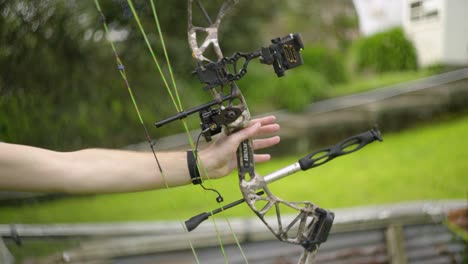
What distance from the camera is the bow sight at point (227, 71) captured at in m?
0.63

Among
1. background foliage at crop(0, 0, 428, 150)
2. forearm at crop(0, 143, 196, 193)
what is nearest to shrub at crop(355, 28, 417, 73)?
background foliage at crop(0, 0, 428, 150)

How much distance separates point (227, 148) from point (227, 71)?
113 mm

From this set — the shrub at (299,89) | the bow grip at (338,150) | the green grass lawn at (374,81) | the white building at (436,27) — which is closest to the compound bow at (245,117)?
the bow grip at (338,150)

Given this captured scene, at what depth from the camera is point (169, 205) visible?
1918 mm

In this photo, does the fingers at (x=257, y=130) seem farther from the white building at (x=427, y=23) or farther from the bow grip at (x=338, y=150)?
the white building at (x=427, y=23)

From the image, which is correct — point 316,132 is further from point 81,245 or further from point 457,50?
point 81,245

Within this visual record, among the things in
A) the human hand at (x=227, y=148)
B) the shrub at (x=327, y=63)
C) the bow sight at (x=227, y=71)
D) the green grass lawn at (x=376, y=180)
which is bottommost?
the green grass lawn at (x=376, y=180)

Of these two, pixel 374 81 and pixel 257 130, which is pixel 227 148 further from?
pixel 374 81

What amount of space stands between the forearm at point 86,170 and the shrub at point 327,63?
1396mm

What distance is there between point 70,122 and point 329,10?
112 centimetres

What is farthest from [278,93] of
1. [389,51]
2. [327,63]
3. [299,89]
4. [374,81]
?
[389,51]

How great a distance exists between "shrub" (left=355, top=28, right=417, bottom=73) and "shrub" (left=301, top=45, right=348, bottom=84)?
18 cm

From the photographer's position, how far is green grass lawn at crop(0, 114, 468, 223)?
1955 mm

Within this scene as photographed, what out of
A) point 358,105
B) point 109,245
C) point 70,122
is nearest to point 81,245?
point 109,245
